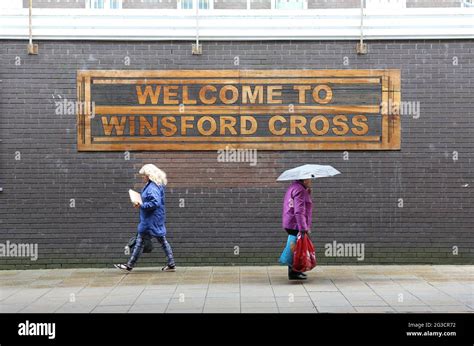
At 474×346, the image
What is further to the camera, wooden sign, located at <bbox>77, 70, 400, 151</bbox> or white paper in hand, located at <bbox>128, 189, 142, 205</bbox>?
wooden sign, located at <bbox>77, 70, 400, 151</bbox>

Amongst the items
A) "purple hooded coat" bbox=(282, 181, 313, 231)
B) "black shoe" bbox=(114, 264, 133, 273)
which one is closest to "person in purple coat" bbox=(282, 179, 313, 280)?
"purple hooded coat" bbox=(282, 181, 313, 231)

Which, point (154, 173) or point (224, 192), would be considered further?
point (224, 192)

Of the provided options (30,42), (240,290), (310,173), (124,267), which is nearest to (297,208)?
(310,173)

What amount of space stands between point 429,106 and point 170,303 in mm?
5890

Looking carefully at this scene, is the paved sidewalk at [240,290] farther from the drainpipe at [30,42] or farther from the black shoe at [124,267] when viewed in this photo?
the drainpipe at [30,42]

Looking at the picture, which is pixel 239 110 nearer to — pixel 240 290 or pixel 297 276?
pixel 297 276

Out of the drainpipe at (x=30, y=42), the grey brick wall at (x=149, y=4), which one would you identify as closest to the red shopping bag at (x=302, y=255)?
the grey brick wall at (x=149, y=4)

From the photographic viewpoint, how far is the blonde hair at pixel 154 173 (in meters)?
10.3

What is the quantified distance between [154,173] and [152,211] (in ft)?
2.03

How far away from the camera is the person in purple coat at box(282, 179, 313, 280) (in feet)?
30.5

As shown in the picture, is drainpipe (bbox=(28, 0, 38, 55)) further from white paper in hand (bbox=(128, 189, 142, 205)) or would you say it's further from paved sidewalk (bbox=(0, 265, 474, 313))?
paved sidewalk (bbox=(0, 265, 474, 313))

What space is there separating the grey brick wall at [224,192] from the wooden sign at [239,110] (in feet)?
0.70

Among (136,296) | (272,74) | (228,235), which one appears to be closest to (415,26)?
(272,74)

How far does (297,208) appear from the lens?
9320mm
